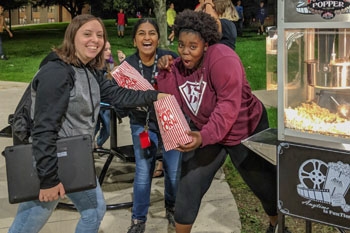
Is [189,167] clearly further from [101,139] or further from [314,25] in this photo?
[101,139]

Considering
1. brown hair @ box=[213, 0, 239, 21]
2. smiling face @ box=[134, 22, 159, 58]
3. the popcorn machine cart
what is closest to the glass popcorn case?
the popcorn machine cart

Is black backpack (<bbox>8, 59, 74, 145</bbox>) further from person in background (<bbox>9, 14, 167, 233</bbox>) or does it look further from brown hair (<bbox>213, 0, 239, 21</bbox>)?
brown hair (<bbox>213, 0, 239, 21</bbox>)

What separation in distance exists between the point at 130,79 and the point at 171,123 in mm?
708

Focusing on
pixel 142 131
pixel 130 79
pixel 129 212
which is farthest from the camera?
pixel 129 212

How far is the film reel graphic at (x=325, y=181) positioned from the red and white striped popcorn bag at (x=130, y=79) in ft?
4.16

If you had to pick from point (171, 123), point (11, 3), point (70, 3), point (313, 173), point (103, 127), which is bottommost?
point (103, 127)

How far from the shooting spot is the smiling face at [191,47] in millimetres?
3020

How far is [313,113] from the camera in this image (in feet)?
8.73

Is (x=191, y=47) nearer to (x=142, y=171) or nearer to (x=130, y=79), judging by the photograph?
(x=130, y=79)

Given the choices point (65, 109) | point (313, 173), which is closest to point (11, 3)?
point (65, 109)

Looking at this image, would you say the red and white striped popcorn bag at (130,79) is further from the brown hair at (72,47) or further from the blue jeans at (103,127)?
the blue jeans at (103,127)

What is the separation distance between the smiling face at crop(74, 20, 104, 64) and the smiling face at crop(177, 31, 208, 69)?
1.63 feet

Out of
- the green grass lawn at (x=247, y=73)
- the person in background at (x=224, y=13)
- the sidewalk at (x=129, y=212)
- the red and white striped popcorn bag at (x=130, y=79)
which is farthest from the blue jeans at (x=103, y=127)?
the red and white striped popcorn bag at (x=130, y=79)

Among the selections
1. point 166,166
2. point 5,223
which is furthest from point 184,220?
point 5,223
